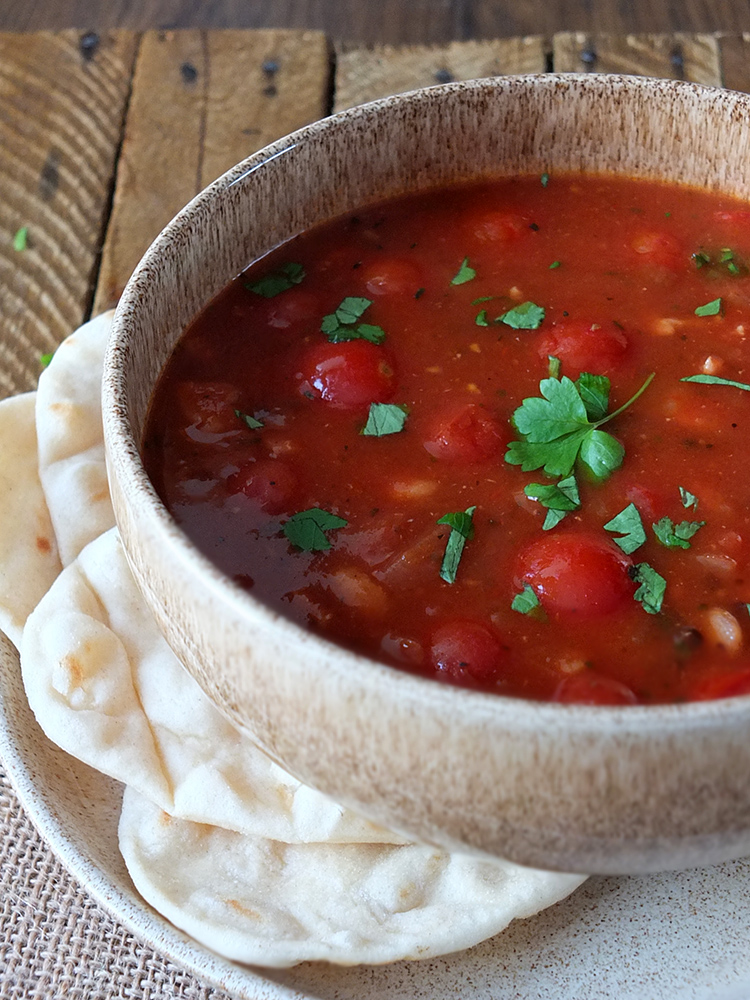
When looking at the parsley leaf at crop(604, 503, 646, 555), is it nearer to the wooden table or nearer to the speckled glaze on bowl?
the speckled glaze on bowl

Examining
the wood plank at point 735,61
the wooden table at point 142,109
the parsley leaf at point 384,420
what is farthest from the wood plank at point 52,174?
the wood plank at point 735,61

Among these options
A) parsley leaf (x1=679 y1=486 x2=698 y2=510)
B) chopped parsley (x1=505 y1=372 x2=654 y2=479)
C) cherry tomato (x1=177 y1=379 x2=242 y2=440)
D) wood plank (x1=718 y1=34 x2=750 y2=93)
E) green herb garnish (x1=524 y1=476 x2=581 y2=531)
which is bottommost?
wood plank (x1=718 y1=34 x2=750 y2=93)

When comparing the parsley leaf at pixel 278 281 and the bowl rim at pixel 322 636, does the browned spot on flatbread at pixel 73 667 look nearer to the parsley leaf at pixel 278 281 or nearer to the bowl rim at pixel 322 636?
the bowl rim at pixel 322 636

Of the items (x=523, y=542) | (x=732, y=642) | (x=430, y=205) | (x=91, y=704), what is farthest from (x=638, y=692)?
(x=430, y=205)

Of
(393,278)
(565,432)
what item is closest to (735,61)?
(393,278)

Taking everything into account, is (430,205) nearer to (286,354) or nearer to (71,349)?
(286,354)

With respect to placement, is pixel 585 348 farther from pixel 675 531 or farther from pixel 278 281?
pixel 278 281

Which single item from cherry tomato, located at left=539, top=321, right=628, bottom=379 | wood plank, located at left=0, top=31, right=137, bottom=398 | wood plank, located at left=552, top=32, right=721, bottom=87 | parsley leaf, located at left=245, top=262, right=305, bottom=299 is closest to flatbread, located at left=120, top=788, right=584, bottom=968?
cherry tomato, located at left=539, top=321, right=628, bottom=379
